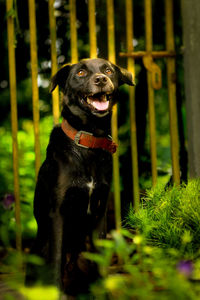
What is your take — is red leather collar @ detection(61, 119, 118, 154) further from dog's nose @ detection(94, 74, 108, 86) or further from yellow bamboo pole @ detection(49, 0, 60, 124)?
yellow bamboo pole @ detection(49, 0, 60, 124)

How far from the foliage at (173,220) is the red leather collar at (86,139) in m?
0.69

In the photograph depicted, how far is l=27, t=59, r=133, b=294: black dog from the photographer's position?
217 cm

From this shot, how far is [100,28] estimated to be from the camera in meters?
4.13

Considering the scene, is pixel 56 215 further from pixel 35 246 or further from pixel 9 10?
pixel 9 10

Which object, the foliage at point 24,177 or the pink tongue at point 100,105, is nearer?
the pink tongue at point 100,105

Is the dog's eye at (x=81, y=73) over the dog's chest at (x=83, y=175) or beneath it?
over

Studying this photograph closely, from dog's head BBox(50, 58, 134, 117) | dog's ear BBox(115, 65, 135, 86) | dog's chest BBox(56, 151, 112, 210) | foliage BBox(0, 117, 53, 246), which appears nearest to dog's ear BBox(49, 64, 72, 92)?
dog's head BBox(50, 58, 134, 117)

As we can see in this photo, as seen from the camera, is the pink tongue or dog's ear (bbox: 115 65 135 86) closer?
the pink tongue

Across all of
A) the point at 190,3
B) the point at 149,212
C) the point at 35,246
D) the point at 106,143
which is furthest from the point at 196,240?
the point at 190,3

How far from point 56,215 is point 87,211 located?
19cm

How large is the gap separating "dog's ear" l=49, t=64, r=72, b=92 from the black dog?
0.04 ft

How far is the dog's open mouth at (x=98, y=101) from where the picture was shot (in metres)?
2.32

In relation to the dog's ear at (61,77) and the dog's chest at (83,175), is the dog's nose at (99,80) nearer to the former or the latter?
the dog's ear at (61,77)

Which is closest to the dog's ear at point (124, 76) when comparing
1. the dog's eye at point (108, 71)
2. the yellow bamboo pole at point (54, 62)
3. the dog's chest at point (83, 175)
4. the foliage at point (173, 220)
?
the dog's eye at point (108, 71)
